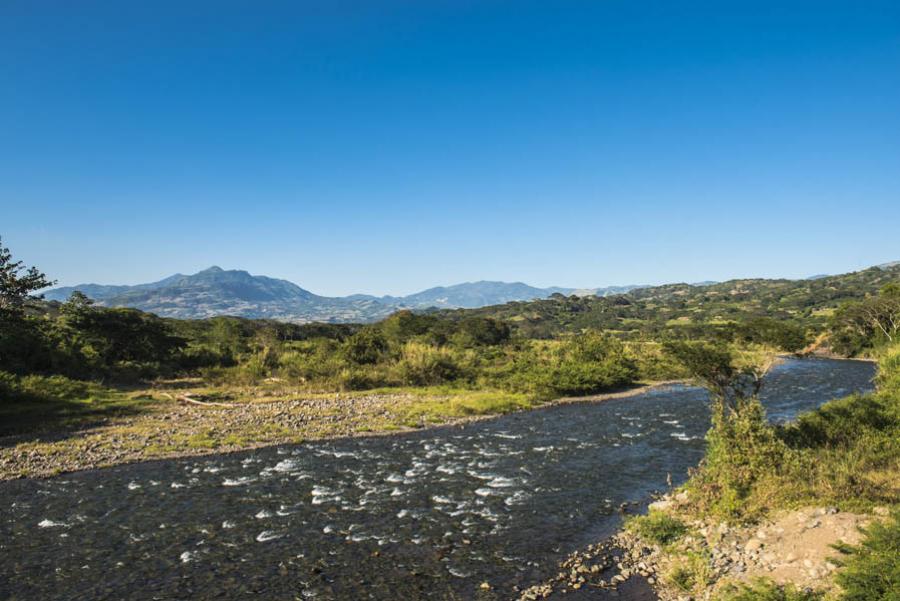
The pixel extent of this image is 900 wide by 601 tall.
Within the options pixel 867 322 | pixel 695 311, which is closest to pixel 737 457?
pixel 867 322

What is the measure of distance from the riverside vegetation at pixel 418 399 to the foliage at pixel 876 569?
3 cm

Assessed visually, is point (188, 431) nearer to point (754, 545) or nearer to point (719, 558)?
point (719, 558)

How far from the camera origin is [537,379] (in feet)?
132

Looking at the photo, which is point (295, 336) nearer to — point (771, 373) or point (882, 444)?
point (771, 373)

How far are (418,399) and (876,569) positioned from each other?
3014 cm

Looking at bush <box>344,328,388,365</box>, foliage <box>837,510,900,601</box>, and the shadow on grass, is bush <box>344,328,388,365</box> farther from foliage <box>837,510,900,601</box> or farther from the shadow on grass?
Result: foliage <box>837,510,900,601</box>

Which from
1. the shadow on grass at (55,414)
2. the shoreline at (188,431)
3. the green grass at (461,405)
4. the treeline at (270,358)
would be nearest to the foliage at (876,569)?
the treeline at (270,358)

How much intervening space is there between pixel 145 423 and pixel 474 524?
21.2 metres

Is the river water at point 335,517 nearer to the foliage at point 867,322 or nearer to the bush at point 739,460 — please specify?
the bush at point 739,460

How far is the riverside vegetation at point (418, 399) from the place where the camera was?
12805mm

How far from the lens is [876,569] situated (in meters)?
7.72

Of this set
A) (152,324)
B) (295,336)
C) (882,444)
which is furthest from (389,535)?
(295,336)

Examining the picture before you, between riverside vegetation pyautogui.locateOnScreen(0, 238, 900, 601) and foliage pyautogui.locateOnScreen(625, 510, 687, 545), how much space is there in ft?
0.15

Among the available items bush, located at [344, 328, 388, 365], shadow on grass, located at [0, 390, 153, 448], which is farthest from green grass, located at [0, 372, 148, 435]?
bush, located at [344, 328, 388, 365]
